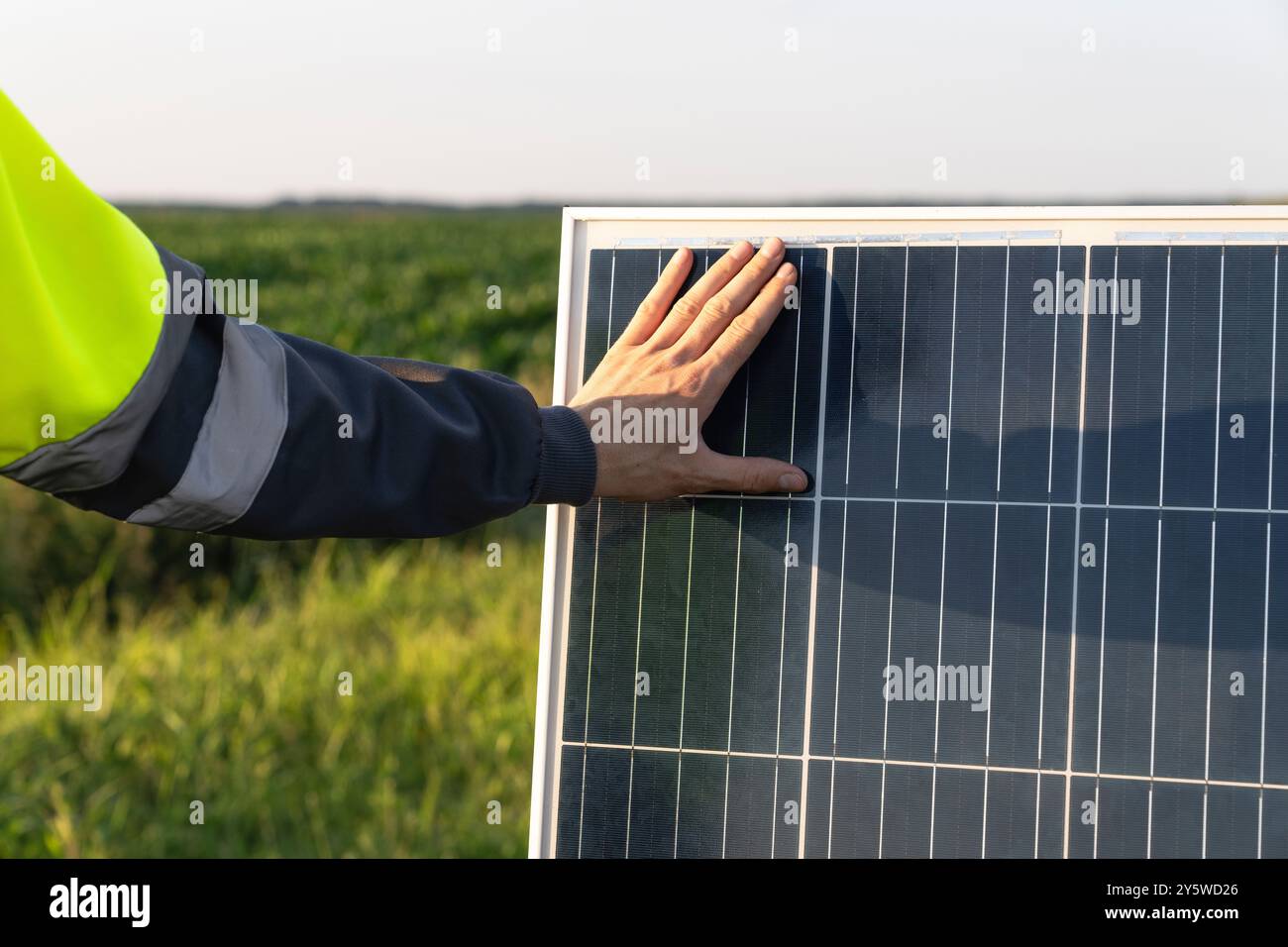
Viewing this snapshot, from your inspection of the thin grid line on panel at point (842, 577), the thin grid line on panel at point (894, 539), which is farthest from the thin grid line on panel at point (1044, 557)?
the thin grid line on panel at point (842, 577)

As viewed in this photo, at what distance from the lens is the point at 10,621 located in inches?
278

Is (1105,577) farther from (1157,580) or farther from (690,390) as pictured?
(690,390)

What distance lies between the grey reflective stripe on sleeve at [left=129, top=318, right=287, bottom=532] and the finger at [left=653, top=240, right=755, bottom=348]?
2.93 ft

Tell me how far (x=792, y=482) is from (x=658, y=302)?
54cm

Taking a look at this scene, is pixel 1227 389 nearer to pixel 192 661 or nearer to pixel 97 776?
pixel 97 776

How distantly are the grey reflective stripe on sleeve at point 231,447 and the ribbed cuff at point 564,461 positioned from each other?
572mm

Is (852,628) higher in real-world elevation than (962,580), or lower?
lower

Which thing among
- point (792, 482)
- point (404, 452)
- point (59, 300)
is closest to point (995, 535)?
point (792, 482)

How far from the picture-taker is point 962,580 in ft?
8.42

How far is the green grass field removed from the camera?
215 inches

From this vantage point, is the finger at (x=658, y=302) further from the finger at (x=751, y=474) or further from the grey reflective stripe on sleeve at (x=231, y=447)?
the grey reflective stripe on sleeve at (x=231, y=447)

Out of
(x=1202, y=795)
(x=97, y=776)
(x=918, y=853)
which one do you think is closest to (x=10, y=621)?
(x=97, y=776)

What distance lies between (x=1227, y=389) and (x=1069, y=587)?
53 cm

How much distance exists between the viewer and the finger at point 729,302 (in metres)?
2.66
